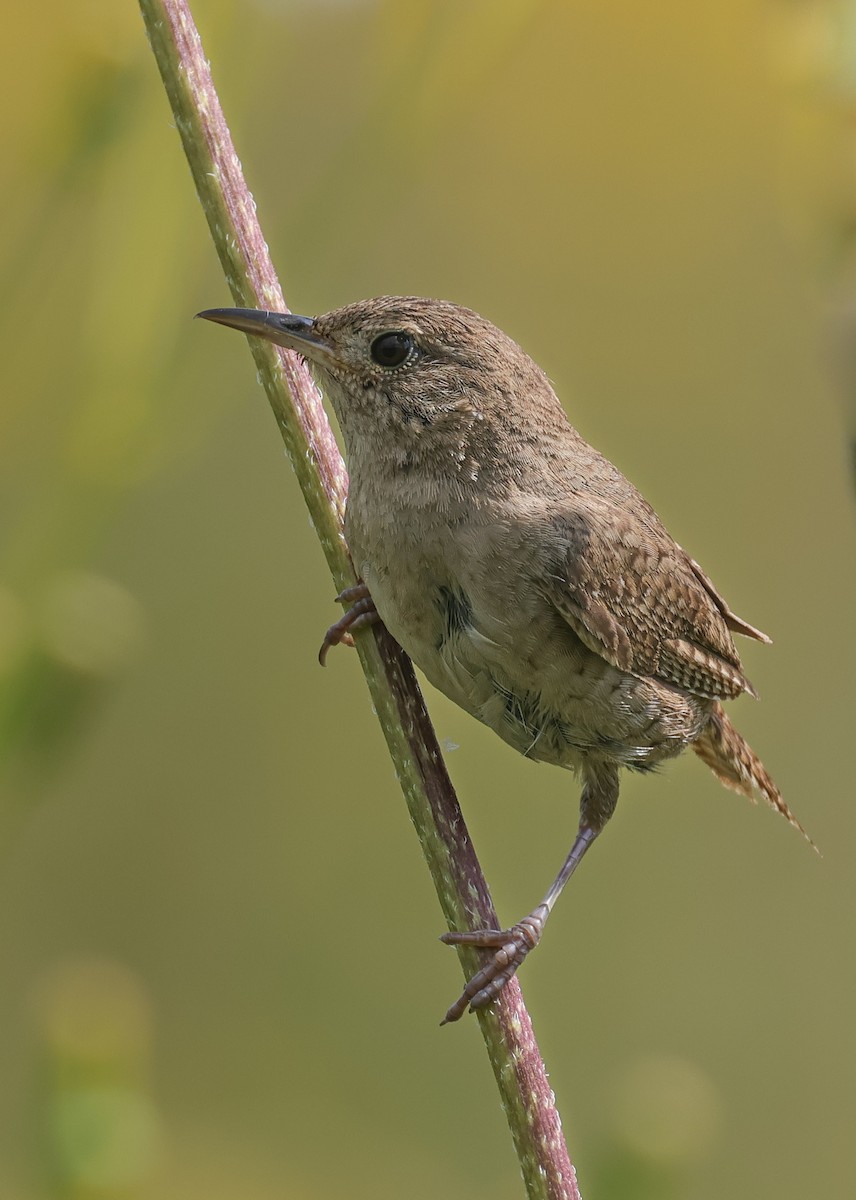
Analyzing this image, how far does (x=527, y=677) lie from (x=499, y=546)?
0.25 m

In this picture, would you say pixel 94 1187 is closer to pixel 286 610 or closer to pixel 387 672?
pixel 387 672

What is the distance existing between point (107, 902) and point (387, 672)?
6.86 feet

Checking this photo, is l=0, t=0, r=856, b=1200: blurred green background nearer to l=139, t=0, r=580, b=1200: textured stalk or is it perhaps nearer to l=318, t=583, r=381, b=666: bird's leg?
l=139, t=0, r=580, b=1200: textured stalk

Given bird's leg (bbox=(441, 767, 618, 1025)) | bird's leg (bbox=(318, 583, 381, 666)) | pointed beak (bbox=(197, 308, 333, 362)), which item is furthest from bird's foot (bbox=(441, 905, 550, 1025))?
pointed beak (bbox=(197, 308, 333, 362))

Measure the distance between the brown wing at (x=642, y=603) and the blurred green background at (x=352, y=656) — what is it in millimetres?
464

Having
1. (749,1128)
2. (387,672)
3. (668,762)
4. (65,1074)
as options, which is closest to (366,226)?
(387,672)

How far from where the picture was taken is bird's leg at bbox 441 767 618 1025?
2217mm

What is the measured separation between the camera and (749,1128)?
4715mm

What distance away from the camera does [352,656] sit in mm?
4418

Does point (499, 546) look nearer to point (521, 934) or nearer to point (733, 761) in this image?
point (521, 934)

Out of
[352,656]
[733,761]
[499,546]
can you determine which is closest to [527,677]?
[499,546]

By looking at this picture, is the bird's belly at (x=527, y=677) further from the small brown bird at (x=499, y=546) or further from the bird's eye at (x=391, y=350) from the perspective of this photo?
the bird's eye at (x=391, y=350)

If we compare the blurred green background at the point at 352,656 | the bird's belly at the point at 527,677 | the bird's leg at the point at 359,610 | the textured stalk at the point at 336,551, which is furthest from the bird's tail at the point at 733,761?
→ the textured stalk at the point at 336,551

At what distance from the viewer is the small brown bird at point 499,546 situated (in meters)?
2.68
